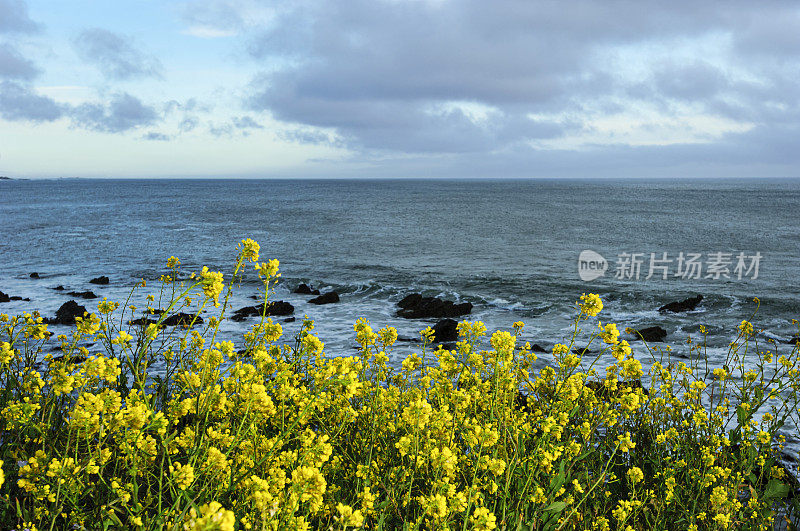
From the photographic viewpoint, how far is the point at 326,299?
744 inches

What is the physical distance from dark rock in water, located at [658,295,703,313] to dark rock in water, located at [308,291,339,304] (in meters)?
11.6

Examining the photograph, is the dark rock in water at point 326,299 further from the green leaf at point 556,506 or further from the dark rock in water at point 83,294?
the green leaf at point 556,506

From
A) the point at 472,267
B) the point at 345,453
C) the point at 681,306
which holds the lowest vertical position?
the point at 681,306

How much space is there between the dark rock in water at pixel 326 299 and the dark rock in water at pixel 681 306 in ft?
38.1

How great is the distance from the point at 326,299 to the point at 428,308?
4.26m

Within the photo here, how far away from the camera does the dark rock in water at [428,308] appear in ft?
54.3

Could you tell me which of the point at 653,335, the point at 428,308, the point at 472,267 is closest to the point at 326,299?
the point at 428,308

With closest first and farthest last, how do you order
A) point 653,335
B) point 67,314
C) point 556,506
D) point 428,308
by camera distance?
point 556,506 < point 653,335 < point 67,314 < point 428,308

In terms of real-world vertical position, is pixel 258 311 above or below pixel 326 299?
above

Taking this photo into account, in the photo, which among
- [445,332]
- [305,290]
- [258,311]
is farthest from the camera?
[305,290]

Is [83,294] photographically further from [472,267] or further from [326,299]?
[472,267]

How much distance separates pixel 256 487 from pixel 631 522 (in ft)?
9.90

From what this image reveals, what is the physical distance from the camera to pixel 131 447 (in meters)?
2.59

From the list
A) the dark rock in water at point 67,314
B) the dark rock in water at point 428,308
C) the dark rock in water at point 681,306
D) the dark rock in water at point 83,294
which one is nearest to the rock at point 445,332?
the dark rock in water at point 428,308
